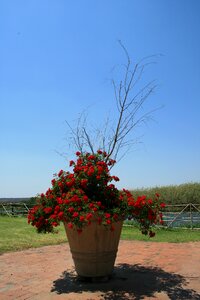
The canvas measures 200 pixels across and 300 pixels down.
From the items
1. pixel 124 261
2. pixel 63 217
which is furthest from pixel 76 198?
pixel 124 261

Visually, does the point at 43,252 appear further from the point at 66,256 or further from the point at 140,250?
the point at 140,250

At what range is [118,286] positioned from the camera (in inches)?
227

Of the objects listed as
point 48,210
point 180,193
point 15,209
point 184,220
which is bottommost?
point 184,220

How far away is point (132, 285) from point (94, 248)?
2.99 ft

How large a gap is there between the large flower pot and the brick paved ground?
0.78ft

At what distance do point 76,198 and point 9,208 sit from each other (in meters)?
22.3

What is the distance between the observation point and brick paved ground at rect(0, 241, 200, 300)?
17.6ft

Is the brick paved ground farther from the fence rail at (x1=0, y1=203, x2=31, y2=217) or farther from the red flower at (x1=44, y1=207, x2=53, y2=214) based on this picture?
the fence rail at (x1=0, y1=203, x2=31, y2=217)

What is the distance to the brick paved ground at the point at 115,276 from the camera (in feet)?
17.6

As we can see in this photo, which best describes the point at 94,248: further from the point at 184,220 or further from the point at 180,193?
the point at 180,193

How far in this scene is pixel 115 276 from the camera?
6410 mm

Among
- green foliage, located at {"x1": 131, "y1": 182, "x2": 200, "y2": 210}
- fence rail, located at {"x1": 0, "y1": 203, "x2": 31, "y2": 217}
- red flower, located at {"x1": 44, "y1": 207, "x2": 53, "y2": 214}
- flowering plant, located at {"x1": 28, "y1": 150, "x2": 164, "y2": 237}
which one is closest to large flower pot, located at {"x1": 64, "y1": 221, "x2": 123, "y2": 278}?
flowering plant, located at {"x1": 28, "y1": 150, "x2": 164, "y2": 237}

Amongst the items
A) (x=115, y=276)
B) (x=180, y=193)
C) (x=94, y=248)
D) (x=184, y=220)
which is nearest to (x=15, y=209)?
(x=180, y=193)

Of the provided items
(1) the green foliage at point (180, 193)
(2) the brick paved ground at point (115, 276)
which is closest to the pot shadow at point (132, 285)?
(2) the brick paved ground at point (115, 276)
